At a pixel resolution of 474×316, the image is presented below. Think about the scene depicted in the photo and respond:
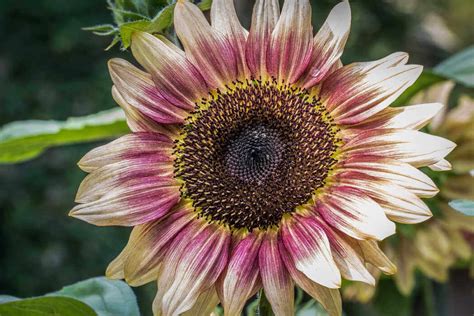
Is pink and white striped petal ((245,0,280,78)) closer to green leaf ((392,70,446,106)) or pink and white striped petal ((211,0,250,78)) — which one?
pink and white striped petal ((211,0,250,78))

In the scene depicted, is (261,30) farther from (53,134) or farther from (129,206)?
(53,134)

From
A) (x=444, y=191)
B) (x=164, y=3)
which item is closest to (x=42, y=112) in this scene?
(x=444, y=191)

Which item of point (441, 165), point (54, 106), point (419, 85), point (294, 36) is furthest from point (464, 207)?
point (54, 106)

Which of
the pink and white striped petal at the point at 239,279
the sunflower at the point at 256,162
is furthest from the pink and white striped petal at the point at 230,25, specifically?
the pink and white striped petal at the point at 239,279

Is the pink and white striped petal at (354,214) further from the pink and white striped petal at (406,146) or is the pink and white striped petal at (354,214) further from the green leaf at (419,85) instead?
the green leaf at (419,85)

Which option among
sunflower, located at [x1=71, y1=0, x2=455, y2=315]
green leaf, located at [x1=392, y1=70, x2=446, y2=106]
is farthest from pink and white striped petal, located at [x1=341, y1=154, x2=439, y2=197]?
green leaf, located at [x1=392, y1=70, x2=446, y2=106]

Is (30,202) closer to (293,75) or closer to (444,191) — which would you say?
(444,191)

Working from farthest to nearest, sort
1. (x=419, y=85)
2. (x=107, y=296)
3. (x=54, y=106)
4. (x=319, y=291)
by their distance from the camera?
(x=54, y=106) → (x=419, y=85) → (x=107, y=296) → (x=319, y=291)
